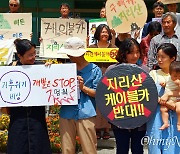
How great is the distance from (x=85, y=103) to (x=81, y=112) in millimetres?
109

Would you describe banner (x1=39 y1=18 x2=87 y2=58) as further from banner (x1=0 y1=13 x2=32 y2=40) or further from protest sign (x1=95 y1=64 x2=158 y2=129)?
protest sign (x1=95 y1=64 x2=158 y2=129)

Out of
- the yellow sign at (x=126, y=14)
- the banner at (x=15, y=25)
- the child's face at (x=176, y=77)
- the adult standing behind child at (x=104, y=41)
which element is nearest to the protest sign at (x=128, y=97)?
the child's face at (x=176, y=77)

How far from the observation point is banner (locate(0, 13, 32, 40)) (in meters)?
7.36

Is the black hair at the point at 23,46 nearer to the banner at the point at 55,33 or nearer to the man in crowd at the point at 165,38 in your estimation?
the man in crowd at the point at 165,38

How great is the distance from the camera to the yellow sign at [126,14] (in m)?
6.12

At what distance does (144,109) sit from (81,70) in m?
0.81

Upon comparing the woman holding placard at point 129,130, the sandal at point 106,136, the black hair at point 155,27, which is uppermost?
the black hair at point 155,27

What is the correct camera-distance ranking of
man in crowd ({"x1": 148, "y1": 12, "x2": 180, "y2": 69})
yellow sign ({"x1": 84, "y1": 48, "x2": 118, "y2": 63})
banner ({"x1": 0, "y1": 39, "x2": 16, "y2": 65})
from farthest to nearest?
banner ({"x1": 0, "y1": 39, "x2": 16, "y2": 65})
yellow sign ({"x1": 84, "y1": 48, "x2": 118, "y2": 63})
man in crowd ({"x1": 148, "y1": 12, "x2": 180, "y2": 69})

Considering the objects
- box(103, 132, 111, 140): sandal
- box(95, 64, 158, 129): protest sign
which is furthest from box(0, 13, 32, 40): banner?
box(95, 64, 158, 129): protest sign

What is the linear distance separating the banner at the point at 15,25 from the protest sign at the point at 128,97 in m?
3.79

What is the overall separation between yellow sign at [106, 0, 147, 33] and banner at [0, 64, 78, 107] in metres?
2.29

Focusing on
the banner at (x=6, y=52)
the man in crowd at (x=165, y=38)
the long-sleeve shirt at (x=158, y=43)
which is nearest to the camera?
the man in crowd at (x=165, y=38)

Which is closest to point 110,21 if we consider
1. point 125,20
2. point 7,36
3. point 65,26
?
point 125,20

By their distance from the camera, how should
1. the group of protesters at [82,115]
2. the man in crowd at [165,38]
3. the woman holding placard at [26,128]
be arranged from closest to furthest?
1. the group of protesters at [82,115]
2. the woman holding placard at [26,128]
3. the man in crowd at [165,38]
